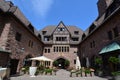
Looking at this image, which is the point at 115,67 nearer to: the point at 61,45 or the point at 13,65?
the point at 13,65

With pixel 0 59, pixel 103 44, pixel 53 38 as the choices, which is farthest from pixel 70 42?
pixel 0 59

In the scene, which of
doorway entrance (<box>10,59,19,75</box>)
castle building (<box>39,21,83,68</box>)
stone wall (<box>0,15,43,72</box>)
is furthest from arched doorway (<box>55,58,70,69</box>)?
doorway entrance (<box>10,59,19,75</box>)

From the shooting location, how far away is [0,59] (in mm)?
12359

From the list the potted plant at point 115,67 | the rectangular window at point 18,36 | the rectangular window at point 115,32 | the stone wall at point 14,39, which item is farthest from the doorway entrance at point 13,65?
the rectangular window at point 115,32

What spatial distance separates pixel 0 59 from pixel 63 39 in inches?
855

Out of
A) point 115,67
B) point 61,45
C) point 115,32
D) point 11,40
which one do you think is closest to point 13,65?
point 11,40

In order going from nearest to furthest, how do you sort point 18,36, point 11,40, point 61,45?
point 11,40 → point 18,36 → point 61,45

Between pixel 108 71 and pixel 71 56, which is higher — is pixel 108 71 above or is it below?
below

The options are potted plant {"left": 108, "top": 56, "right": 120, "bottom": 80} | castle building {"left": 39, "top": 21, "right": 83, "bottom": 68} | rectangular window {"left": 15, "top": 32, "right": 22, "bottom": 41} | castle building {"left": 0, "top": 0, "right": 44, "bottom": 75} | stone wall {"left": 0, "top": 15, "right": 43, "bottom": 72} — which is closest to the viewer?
potted plant {"left": 108, "top": 56, "right": 120, "bottom": 80}

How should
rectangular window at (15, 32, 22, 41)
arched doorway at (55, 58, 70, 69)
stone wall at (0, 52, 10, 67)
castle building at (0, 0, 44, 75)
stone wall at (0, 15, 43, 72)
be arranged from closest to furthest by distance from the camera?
stone wall at (0, 52, 10, 67) < castle building at (0, 0, 44, 75) < stone wall at (0, 15, 43, 72) < rectangular window at (15, 32, 22, 41) < arched doorway at (55, 58, 70, 69)

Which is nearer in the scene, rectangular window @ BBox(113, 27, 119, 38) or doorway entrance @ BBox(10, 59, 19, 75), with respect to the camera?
rectangular window @ BBox(113, 27, 119, 38)

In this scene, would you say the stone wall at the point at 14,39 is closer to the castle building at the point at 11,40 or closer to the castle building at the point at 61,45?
the castle building at the point at 11,40

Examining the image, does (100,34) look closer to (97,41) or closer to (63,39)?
(97,41)

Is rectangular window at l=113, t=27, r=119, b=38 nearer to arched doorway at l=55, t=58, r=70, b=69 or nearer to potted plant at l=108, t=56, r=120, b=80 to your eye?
potted plant at l=108, t=56, r=120, b=80
